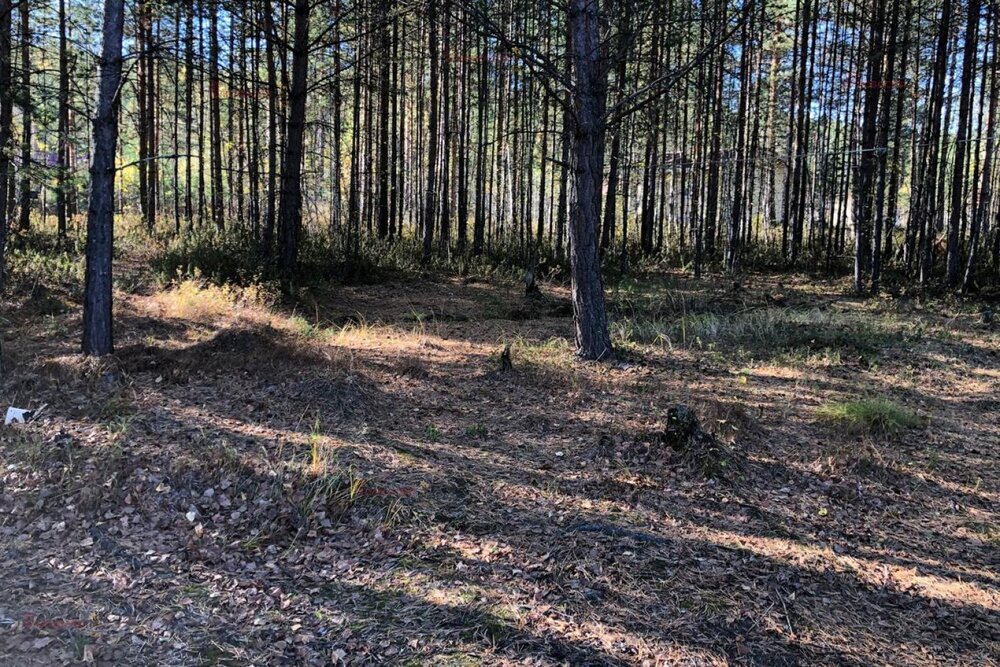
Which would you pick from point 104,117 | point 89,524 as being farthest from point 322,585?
point 104,117

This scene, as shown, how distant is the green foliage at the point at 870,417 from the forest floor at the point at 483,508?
44mm

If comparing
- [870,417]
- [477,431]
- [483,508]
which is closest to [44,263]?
[477,431]

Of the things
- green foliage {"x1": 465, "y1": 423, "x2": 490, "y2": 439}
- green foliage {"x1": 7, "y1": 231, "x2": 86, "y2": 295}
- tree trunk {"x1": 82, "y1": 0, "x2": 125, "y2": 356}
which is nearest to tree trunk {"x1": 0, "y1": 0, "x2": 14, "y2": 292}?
green foliage {"x1": 7, "y1": 231, "x2": 86, "y2": 295}

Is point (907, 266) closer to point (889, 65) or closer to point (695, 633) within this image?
point (889, 65)

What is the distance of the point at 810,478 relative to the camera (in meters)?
5.11

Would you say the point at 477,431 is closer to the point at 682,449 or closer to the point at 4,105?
the point at 682,449

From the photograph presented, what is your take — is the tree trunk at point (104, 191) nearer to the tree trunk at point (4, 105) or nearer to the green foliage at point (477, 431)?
the tree trunk at point (4, 105)

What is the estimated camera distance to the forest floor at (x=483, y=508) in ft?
10.9

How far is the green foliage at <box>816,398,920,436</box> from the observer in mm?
5809

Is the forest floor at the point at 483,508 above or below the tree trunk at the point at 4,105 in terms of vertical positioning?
below

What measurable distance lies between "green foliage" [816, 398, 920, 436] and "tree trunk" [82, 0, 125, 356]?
7.09 meters

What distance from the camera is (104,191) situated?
6277mm

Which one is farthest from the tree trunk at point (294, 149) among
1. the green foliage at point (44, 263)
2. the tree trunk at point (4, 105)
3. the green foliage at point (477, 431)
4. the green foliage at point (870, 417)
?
the green foliage at point (870, 417)

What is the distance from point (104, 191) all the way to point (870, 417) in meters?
7.58
